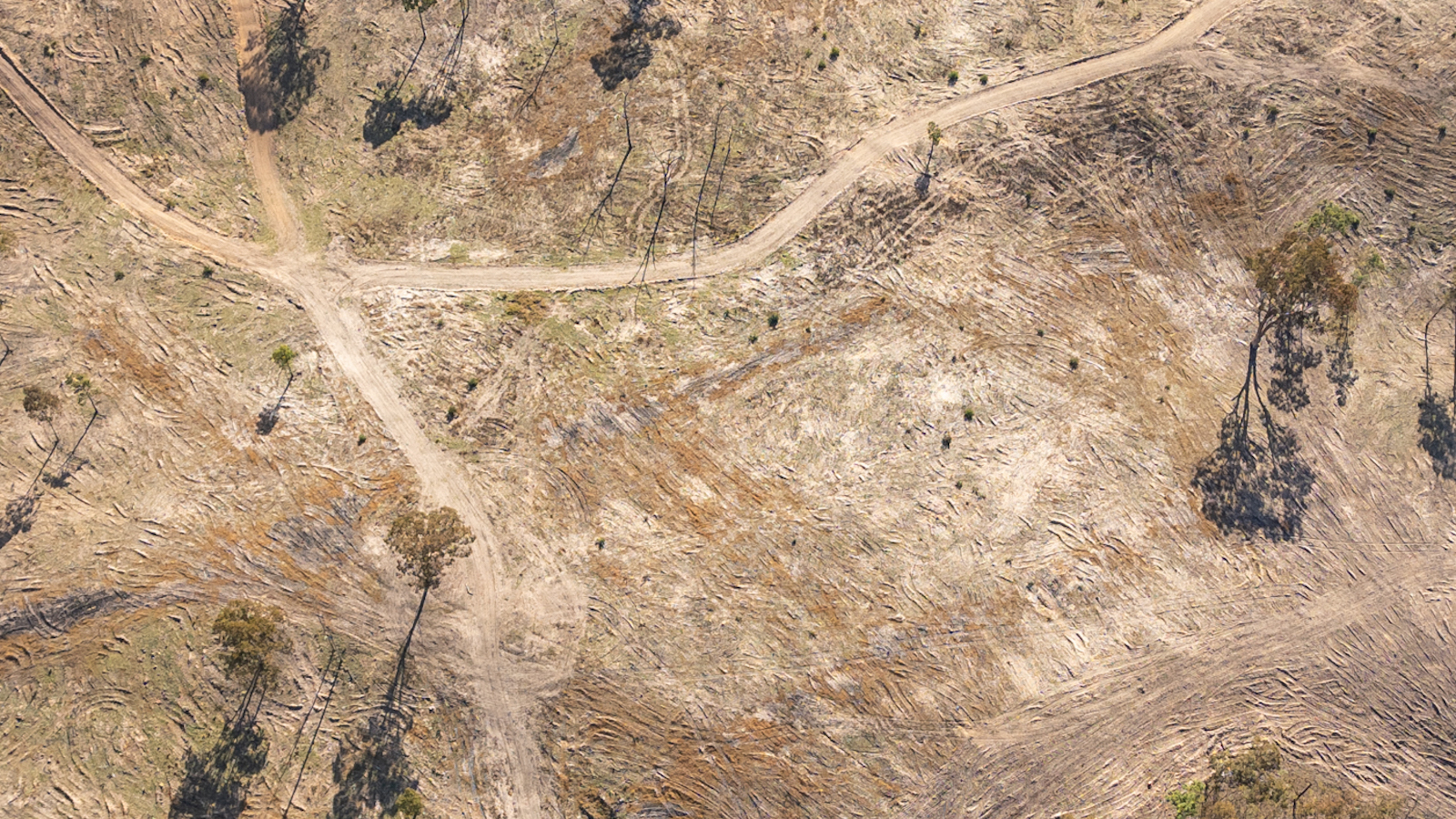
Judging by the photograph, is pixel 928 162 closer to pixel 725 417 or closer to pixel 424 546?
pixel 725 417

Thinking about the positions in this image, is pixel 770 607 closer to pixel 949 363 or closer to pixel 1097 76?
pixel 949 363

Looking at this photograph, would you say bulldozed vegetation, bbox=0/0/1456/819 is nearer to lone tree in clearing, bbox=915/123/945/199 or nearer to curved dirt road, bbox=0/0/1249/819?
curved dirt road, bbox=0/0/1249/819

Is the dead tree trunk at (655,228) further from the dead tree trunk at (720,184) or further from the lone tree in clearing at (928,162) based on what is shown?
the lone tree in clearing at (928,162)

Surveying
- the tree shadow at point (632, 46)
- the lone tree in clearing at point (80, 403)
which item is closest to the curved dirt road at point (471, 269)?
the lone tree in clearing at point (80, 403)

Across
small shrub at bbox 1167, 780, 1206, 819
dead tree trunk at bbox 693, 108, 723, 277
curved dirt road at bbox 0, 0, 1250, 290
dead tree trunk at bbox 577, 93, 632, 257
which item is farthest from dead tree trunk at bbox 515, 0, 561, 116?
small shrub at bbox 1167, 780, 1206, 819

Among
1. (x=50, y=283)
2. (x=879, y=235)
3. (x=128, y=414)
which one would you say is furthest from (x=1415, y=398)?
(x=50, y=283)

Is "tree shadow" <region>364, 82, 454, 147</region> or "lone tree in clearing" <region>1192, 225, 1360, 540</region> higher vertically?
"tree shadow" <region>364, 82, 454, 147</region>
